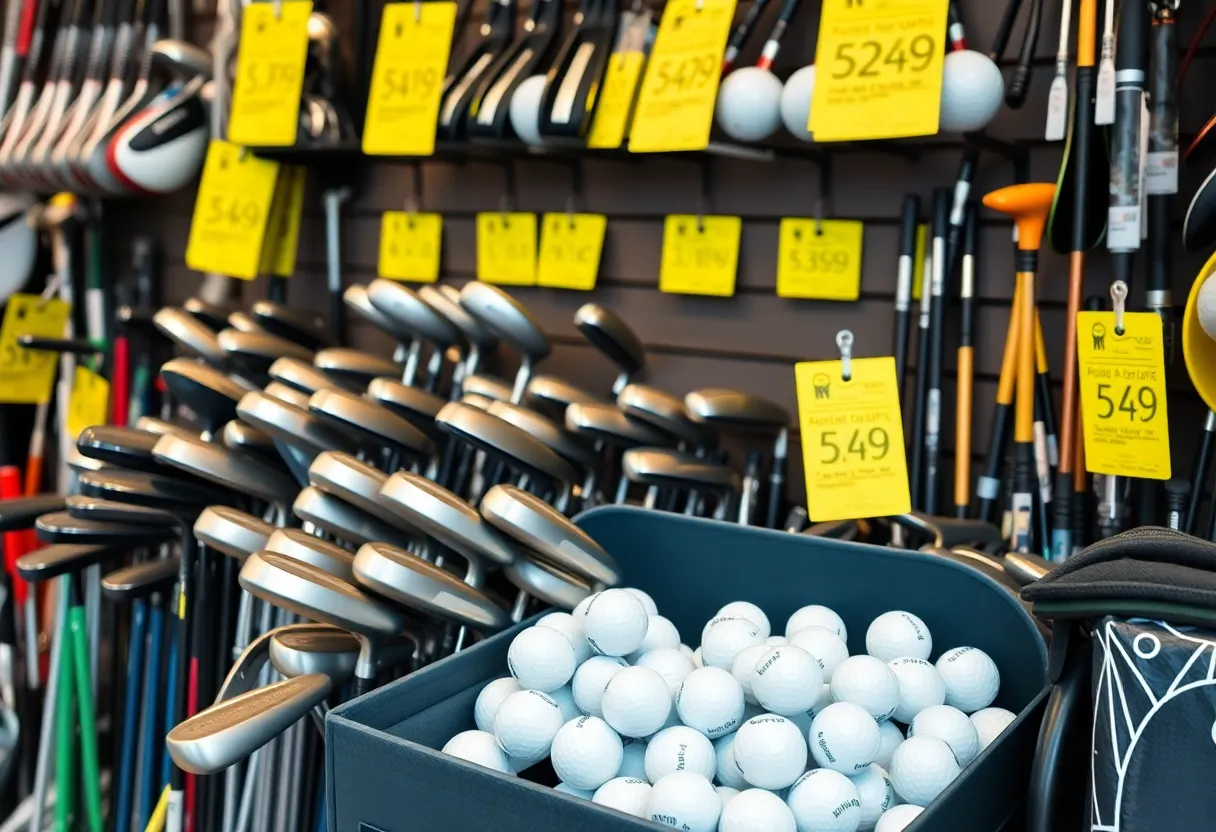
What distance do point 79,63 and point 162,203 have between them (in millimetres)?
382

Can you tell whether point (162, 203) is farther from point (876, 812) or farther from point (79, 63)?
point (876, 812)

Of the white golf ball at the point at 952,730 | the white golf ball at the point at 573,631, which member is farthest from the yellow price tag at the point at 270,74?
the white golf ball at the point at 952,730

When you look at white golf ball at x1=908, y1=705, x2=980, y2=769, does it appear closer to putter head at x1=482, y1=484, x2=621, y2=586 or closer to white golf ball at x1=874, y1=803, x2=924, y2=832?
white golf ball at x1=874, y1=803, x2=924, y2=832

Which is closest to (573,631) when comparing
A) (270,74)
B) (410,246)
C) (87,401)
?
(410,246)

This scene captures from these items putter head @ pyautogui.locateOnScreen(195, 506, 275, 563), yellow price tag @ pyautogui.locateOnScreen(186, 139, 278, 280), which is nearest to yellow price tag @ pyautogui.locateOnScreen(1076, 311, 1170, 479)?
putter head @ pyautogui.locateOnScreen(195, 506, 275, 563)

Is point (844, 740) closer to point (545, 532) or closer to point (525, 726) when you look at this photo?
point (525, 726)

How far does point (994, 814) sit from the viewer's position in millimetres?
999

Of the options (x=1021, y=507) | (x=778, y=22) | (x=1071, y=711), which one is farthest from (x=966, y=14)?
(x=1071, y=711)

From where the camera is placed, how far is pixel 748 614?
1.34m

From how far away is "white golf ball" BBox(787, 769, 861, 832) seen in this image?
994 mm

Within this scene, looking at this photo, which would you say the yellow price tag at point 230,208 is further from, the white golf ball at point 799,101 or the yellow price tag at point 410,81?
the white golf ball at point 799,101

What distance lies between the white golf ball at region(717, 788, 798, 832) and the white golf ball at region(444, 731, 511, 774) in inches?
9.7

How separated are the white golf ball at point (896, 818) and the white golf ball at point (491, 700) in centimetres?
39

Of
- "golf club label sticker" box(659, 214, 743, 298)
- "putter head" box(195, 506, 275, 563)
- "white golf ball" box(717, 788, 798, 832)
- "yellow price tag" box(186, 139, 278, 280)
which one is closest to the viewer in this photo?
"white golf ball" box(717, 788, 798, 832)
